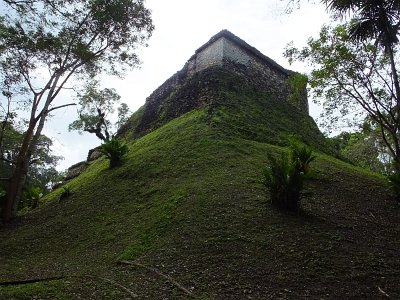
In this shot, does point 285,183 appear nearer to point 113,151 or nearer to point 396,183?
point 396,183

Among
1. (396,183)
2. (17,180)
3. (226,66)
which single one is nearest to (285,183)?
(396,183)

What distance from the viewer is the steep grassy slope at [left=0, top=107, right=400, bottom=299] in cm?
470

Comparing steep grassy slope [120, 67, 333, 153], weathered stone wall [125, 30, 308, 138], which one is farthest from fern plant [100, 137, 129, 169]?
weathered stone wall [125, 30, 308, 138]

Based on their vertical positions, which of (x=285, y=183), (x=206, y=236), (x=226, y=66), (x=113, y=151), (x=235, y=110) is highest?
(x=226, y=66)

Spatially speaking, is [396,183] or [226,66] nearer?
[396,183]

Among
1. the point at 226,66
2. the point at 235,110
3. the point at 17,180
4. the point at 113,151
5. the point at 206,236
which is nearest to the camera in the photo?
the point at 206,236

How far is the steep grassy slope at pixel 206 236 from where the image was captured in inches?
185

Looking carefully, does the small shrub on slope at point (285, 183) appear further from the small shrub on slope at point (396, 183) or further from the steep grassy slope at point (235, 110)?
the steep grassy slope at point (235, 110)

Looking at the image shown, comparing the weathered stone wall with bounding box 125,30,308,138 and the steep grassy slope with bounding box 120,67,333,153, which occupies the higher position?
the weathered stone wall with bounding box 125,30,308,138

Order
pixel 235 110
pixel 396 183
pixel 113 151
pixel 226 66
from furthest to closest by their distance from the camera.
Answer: pixel 226 66, pixel 235 110, pixel 113 151, pixel 396 183

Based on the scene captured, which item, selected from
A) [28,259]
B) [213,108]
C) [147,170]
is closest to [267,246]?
[28,259]

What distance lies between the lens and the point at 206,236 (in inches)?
239

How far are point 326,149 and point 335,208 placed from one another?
746cm

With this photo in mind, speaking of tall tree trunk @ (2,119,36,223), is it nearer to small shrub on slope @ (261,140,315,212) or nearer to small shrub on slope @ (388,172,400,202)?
small shrub on slope @ (261,140,315,212)
